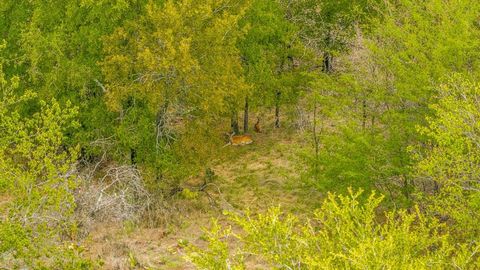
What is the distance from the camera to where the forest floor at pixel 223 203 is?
17.9m

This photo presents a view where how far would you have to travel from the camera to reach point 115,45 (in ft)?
61.5

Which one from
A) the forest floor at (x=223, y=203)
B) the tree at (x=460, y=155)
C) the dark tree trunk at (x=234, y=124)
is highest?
the tree at (x=460, y=155)

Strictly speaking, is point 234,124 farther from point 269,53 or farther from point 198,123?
point 198,123

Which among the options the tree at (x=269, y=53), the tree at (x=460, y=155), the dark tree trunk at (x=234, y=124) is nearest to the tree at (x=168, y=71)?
the tree at (x=269, y=53)

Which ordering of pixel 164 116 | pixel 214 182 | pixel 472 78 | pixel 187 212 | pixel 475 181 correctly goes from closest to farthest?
pixel 475 181, pixel 472 78, pixel 164 116, pixel 187 212, pixel 214 182

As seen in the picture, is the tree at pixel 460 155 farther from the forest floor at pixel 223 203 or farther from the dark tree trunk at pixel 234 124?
the dark tree trunk at pixel 234 124

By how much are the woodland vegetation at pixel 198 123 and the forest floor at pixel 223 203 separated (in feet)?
0.30

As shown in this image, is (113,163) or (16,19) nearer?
(16,19)

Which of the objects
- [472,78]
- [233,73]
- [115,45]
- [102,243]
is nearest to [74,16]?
[115,45]

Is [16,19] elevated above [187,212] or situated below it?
above

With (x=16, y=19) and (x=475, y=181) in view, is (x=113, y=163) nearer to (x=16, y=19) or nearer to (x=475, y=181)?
(x=16, y=19)

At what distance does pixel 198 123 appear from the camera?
1962 centimetres

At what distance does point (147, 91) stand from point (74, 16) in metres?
4.20

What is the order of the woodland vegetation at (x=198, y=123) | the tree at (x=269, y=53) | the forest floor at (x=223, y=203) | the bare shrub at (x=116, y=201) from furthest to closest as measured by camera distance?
1. the tree at (x=269, y=53)
2. the bare shrub at (x=116, y=201)
3. the forest floor at (x=223, y=203)
4. the woodland vegetation at (x=198, y=123)
